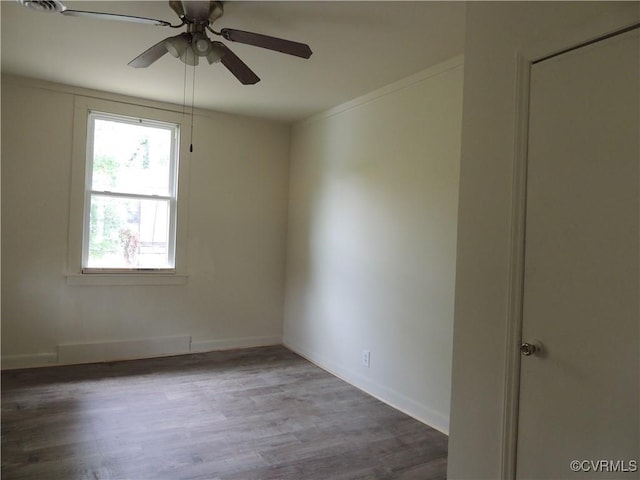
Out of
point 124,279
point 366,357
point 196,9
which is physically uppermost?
point 196,9

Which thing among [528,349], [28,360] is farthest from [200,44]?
[28,360]

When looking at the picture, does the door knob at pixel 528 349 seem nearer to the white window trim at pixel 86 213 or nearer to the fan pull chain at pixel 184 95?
the fan pull chain at pixel 184 95

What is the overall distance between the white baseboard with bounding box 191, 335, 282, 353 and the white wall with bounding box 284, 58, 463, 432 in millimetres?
335

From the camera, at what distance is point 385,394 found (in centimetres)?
349

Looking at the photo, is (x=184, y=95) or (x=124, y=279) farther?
(x=124, y=279)

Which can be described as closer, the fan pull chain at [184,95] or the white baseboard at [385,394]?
the white baseboard at [385,394]

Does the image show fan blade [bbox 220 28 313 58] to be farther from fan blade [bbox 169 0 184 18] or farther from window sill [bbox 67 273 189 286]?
window sill [bbox 67 273 189 286]

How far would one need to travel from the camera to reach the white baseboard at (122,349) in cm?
401

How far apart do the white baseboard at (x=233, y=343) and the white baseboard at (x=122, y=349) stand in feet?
0.38

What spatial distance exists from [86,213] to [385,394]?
307cm

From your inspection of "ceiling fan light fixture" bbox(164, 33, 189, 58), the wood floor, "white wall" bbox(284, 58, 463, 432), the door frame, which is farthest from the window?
the door frame

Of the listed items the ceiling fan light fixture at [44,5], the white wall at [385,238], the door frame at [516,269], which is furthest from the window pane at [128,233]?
the door frame at [516,269]

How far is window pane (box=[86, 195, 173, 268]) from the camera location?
4.12 m

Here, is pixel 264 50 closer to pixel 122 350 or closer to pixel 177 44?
pixel 177 44
